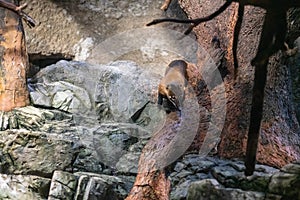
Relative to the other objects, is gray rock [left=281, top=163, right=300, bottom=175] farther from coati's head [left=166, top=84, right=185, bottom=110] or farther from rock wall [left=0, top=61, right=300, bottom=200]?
coati's head [left=166, top=84, right=185, bottom=110]

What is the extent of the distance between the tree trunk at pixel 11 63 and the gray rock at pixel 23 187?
87 cm

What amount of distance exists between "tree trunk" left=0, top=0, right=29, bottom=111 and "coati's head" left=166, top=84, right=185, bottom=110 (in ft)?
4.89

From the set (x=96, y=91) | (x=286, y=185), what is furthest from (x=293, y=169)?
(x=96, y=91)

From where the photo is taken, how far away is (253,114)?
102 cm

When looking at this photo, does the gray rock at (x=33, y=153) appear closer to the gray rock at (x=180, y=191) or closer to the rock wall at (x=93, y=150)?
the rock wall at (x=93, y=150)

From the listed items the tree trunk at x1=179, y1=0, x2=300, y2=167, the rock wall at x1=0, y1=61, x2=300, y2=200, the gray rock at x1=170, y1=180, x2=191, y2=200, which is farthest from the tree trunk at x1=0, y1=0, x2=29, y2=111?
the gray rock at x1=170, y1=180, x2=191, y2=200

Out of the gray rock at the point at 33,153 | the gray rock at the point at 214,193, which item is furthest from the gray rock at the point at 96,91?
the gray rock at the point at 214,193

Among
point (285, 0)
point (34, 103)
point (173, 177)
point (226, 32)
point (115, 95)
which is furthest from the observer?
point (115, 95)

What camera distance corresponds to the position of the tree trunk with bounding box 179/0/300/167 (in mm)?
2041

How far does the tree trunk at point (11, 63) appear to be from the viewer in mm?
3197

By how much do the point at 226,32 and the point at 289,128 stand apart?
0.62m

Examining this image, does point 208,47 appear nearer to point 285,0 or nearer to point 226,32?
point 226,32

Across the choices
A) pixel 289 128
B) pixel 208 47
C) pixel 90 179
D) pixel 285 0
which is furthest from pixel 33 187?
pixel 285 0

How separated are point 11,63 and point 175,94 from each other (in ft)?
5.21
